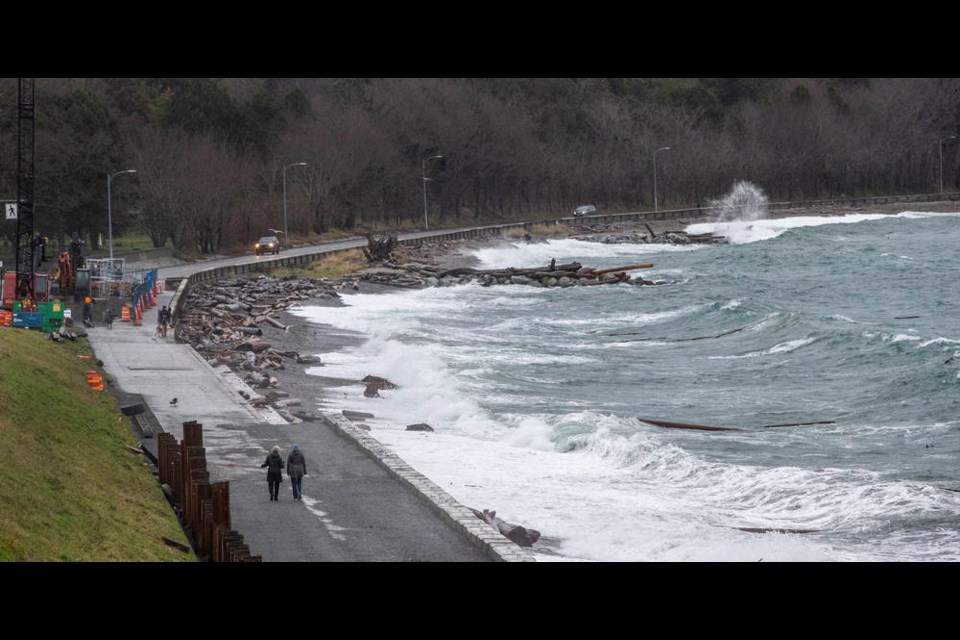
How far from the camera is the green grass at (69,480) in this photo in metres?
16.4

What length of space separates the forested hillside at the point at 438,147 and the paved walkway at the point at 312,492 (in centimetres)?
4651

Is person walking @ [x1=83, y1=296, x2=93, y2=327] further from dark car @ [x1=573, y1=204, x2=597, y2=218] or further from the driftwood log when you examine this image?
dark car @ [x1=573, y1=204, x2=597, y2=218]

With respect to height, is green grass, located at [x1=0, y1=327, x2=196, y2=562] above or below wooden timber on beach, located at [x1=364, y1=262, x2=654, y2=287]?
below

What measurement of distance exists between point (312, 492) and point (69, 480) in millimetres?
4106

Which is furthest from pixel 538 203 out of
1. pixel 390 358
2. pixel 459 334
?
pixel 390 358

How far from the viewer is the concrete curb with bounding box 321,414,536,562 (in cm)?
1772

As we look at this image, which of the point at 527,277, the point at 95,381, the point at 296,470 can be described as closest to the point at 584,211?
the point at 527,277

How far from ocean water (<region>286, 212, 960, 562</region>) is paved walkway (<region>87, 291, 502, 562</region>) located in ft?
5.00

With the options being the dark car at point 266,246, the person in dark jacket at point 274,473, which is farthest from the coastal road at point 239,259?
the person in dark jacket at point 274,473

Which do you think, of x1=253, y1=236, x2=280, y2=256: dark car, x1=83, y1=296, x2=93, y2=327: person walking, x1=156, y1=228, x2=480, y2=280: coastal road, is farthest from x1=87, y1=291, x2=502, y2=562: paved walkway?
x1=253, y1=236, x2=280, y2=256: dark car

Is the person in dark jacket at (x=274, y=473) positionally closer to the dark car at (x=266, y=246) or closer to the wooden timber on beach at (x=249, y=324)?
the wooden timber on beach at (x=249, y=324)

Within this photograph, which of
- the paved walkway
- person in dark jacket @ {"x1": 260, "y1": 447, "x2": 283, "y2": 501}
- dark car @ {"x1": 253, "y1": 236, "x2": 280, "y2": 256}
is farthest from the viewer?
dark car @ {"x1": 253, "y1": 236, "x2": 280, "y2": 256}

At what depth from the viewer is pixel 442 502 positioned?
20.4 metres
